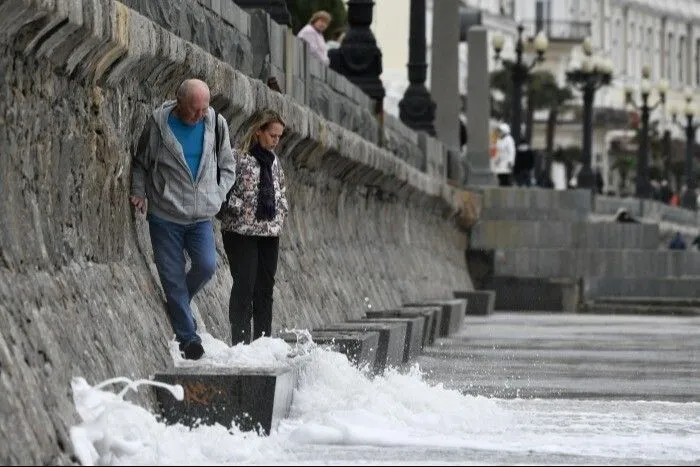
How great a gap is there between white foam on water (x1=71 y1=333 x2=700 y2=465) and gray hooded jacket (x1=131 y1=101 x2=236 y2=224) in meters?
0.59

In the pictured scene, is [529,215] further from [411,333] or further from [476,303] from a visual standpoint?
[411,333]

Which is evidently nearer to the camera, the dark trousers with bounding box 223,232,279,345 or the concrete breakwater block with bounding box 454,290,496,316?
the dark trousers with bounding box 223,232,279,345

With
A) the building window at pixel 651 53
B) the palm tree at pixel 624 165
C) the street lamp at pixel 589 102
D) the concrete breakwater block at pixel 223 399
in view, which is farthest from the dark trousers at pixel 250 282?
the building window at pixel 651 53

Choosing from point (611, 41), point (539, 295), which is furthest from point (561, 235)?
point (611, 41)

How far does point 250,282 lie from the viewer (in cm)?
1319

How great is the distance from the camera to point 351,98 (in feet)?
77.5

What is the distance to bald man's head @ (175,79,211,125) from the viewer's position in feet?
36.2

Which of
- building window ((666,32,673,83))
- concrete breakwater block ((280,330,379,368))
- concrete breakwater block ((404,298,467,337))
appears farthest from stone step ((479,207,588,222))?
building window ((666,32,673,83))

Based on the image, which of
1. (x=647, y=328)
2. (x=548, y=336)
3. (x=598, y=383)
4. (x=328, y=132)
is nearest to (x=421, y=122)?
(x=647, y=328)

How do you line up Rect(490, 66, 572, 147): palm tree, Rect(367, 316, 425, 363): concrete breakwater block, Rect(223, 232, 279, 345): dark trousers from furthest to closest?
Rect(490, 66, 572, 147): palm tree, Rect(367, 316, 425, 363): concrete breakwater block, Rect(223, 232, 279, 345): dark trousers

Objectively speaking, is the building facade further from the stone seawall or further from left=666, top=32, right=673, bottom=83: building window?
the stone seawall

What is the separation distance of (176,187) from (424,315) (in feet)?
27.0

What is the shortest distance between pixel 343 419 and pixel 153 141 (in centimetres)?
144

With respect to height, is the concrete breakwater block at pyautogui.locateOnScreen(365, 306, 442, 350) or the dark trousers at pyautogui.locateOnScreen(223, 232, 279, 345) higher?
→ the dark trousers at pyautogui.locateOnScreen(223, 232, 279, 345)
